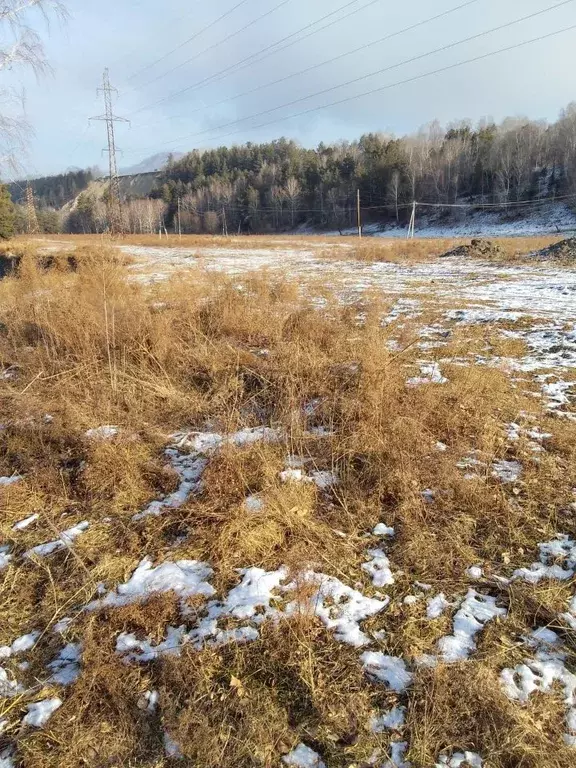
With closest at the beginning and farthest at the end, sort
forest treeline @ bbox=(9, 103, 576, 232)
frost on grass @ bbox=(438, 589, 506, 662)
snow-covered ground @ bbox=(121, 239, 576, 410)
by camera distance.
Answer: frost on grass @ bbox=(438, 589, 506, 662) < snow-covered ground @ bbox=(121, 239, 576, 410) < forest treeline @ bbox=(9, 103, 576, 232)

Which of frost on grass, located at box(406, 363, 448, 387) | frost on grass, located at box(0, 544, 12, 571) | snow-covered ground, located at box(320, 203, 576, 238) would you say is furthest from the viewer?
snow-covered ground, located at box(320, 203, 576, 238)

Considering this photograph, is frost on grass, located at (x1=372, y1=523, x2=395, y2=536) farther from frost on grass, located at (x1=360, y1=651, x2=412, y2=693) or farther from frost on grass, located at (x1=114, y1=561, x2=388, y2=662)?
frost on grass, located at (x1=360, y1=651, x2=412, y2=693)

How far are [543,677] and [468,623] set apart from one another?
0.38 metres

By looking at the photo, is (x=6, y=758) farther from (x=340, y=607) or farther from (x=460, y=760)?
(x=460, y=760)

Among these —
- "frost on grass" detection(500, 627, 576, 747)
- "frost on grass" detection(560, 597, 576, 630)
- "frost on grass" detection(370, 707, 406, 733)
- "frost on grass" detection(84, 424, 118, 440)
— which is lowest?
"frost on grass" detection(370, 707, 406, 733)

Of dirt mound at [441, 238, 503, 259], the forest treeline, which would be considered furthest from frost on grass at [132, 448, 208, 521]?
the forest treeline

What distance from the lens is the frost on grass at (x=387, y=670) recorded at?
6.56 feet

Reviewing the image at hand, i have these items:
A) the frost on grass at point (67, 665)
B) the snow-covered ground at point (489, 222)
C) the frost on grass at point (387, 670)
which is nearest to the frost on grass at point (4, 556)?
the frost on grass at point (67, 665)

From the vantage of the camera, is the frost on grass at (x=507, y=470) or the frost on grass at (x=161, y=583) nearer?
the frost on grass at (x=161, y=583)

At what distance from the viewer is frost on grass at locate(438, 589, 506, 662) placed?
2.14 metres

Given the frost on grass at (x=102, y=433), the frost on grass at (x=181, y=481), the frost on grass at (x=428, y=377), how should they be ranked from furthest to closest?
the frost on grass at (x=428, y=377) < the frost on grass at (x=102, y=433) < the frost on grass at (x=181, y=481)

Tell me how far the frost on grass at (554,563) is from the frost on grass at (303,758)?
1500 mm

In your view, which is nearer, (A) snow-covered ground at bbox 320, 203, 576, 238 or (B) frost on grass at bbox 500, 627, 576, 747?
(B) frost on grass at bbox 500, 627, 576, 747

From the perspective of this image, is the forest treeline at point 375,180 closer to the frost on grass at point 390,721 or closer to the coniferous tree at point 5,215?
the coniferous tree at point 5,215
